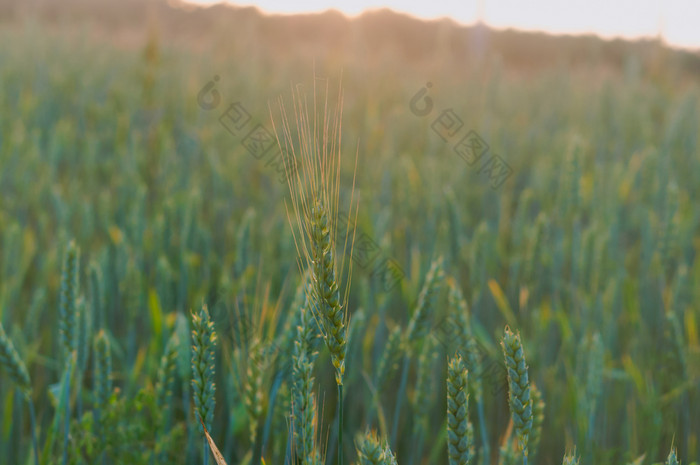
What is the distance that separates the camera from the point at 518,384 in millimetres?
522

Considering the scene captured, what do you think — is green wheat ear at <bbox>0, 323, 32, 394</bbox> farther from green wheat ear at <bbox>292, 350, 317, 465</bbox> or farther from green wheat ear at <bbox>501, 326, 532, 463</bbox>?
green wheat ear at <bbox>501, 326, 532, 463</bbox>

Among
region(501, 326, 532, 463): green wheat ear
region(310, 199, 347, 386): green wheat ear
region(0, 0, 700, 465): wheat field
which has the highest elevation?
region(310, 199, 347, 386): green wheat ear

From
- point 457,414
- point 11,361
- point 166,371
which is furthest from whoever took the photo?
point 166,371

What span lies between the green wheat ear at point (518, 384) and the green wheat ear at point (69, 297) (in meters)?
0.53

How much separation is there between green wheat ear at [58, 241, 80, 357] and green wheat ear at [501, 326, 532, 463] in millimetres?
533

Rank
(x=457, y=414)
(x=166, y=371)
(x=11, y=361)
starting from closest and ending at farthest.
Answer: (x=457, y=414)
(x=11, y=361)
(x=166, y=371)

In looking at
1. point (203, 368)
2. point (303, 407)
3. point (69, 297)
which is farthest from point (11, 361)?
point (303, 407)

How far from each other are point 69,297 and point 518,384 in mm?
551

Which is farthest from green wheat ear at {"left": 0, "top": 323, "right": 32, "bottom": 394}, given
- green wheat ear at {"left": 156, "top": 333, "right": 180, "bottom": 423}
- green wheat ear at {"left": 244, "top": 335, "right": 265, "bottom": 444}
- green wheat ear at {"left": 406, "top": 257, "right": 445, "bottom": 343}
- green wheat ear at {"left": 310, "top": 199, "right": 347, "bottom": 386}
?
green wheat ear at {"left": 406, "top": 257, "right": 445, "bottom": 343}

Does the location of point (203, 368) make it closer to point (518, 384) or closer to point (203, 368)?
point (203, 368)

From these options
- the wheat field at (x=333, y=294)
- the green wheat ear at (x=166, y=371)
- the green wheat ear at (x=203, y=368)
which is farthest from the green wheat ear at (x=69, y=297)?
the green wheat ear at (x=203, y=368)

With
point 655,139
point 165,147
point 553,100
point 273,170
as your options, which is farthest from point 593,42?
point 165,147

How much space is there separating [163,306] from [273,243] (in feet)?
1.23

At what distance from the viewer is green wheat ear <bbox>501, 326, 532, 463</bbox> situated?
52cm
